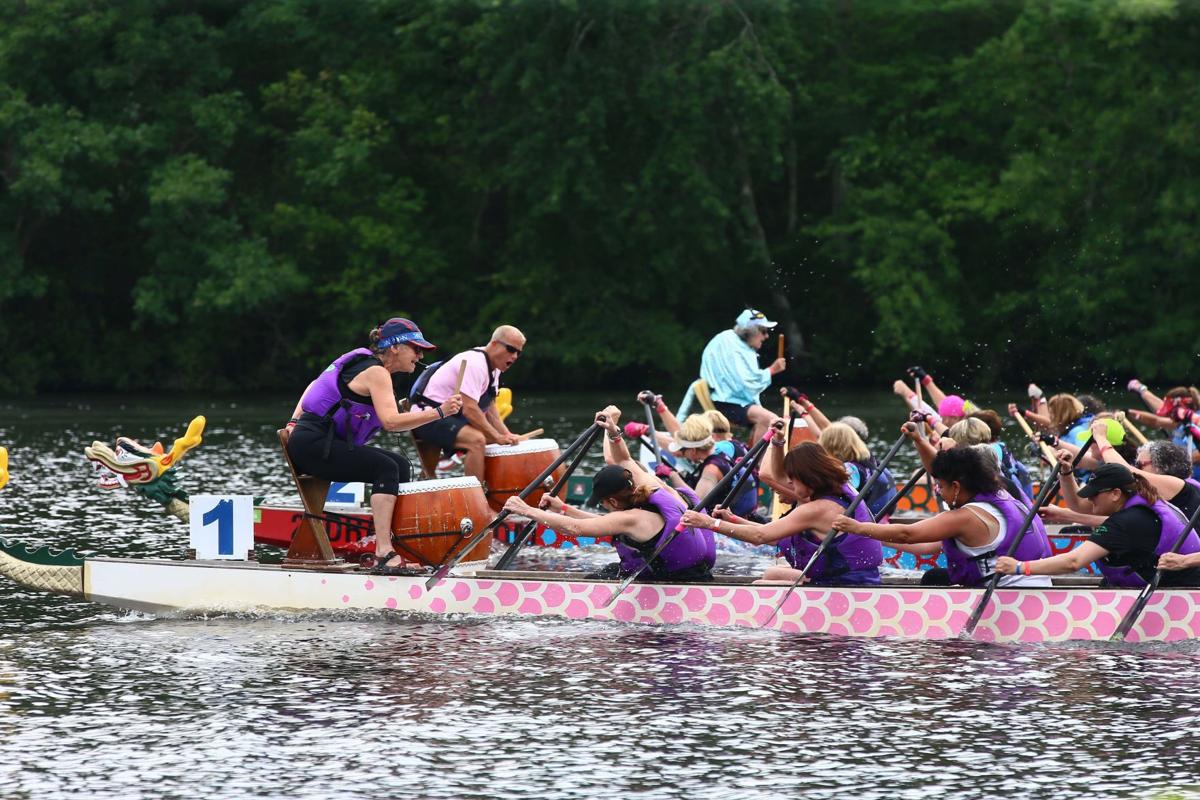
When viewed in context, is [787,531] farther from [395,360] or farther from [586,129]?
[586,129]

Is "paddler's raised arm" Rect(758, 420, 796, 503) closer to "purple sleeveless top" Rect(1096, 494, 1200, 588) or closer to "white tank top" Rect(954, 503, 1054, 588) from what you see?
"white tank top" Rect(954, 503, 1054, 588)

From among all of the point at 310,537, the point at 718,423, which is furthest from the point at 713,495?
the point at 718,423

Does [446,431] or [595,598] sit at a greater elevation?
[446,431]

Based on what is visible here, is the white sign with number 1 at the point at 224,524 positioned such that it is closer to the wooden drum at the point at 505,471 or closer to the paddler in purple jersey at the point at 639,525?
the paddler in purple jersey at the point at 639,525

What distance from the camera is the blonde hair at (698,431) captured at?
1592cm

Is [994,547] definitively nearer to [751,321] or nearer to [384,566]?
[384,566]

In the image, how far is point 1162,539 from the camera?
11.4 meters

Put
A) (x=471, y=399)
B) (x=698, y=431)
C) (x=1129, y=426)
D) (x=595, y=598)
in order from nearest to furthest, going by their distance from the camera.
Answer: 1. (x=595, y=598)
2. (x=471, y=399)
3. (x=698, y=431)
4. (x=1129, y=426)

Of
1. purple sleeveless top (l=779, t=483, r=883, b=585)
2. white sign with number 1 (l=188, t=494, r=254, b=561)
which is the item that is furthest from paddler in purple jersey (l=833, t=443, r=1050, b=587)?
white sign with number 1 (l=188, t=494, r=254, b=561)

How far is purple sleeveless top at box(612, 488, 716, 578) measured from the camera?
12.2 meters

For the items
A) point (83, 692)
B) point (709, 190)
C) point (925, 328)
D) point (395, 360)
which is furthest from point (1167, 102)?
point (83, 692)

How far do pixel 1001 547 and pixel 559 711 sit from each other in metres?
3.16

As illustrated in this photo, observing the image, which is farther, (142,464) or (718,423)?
(718,423)

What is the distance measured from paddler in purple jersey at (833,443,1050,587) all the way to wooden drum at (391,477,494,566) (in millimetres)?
2706
